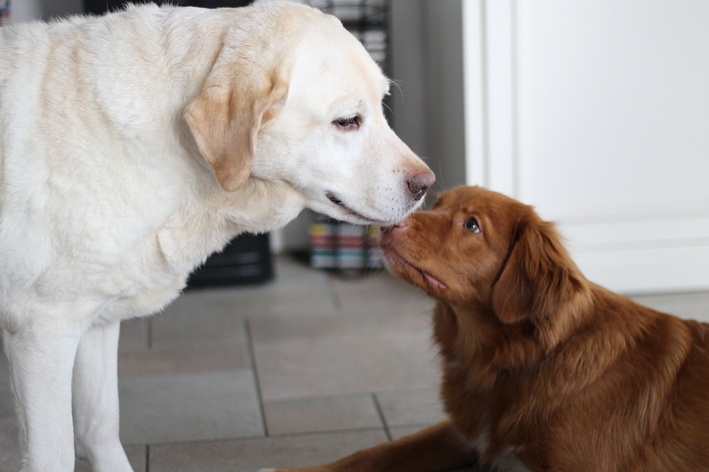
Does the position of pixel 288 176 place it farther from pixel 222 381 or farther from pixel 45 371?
pixel 222 381

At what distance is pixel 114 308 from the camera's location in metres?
1.50

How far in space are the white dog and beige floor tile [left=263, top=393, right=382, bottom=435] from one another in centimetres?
78

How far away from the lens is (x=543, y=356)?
162 cm

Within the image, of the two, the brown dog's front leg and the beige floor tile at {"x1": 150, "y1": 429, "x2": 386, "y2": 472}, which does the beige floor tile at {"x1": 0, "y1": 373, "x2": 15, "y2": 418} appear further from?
the brown dog's front leg

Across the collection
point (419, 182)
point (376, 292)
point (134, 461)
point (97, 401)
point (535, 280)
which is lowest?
point (376, 292)

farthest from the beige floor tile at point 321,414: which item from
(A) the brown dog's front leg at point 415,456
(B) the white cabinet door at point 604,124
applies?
(B) the white cabinet door at point 604,124

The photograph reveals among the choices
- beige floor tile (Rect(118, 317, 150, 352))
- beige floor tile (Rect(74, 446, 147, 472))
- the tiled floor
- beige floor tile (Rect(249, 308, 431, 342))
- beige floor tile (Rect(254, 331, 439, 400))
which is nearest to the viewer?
beige floor tile (Rect(74, 446, 147, 472))

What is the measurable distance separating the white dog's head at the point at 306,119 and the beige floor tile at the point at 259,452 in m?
0.77

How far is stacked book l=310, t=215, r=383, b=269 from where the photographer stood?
356cm

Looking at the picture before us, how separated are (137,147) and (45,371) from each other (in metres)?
0.47

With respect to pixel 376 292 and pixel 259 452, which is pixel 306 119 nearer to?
pixel 259 452

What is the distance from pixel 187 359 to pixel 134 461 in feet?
2.41

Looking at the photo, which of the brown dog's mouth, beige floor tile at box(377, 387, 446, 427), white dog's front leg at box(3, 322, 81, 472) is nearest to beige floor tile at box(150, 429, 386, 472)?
beige floor tile at box(377, 387, 446, 427)

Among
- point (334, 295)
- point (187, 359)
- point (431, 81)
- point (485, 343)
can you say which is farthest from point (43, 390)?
point (431, 81)
